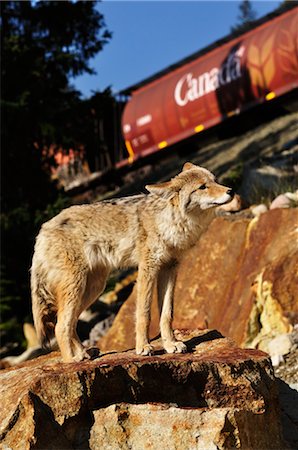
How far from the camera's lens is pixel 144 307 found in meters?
5.80

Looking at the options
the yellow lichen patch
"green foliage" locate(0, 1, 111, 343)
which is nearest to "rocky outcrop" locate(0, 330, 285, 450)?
the yellow lichen patch

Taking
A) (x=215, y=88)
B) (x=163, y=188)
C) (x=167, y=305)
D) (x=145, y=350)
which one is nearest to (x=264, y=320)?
(x=167, y=305)

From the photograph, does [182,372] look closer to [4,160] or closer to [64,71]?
[4,160]

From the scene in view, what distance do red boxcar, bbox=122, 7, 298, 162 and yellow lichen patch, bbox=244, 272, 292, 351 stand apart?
13.4 meters

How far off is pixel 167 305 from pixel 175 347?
40 centimetres

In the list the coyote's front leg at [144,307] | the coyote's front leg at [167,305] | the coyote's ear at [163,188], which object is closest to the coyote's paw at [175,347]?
the coyote's front leg at [167,305]

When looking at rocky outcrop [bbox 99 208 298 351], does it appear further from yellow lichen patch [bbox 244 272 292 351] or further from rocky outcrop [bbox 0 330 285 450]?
rocky outcrop [bbox 0 330 285 450]

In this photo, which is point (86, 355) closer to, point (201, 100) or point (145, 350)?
point (145, 350)

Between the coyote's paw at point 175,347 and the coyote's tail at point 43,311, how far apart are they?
1.07m

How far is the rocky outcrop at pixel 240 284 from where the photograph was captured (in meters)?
8.41

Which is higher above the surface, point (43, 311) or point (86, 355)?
point (43, 311)

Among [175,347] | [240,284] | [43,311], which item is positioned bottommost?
[240,284]

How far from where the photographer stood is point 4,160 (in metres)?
15.9

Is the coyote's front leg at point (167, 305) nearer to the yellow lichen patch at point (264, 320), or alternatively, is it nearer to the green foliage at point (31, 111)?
the yellow lichen patch at point (264, 320)
